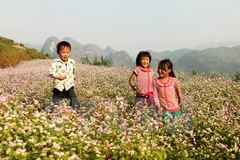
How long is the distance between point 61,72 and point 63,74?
7cm

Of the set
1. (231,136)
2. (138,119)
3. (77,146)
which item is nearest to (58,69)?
(138,119)

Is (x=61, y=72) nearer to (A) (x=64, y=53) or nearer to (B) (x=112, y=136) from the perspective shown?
(A) (x=64, y=53)

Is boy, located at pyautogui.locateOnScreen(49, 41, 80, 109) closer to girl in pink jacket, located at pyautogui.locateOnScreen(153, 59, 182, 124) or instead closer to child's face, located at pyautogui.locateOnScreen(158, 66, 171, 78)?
girl in pink jacket, located at pyautogui.locateOnScreen(153, 59, 182, 124)

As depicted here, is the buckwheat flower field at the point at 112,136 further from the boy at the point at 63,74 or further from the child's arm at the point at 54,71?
the child's arm at the point at 54,71

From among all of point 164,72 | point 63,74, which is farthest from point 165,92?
point 63,74

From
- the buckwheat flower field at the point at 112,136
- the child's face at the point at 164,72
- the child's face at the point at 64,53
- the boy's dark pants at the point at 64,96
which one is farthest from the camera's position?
the boy's dark pants at the point at 64,96

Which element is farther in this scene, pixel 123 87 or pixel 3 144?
pixel 123 87

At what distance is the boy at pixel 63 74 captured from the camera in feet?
24.9

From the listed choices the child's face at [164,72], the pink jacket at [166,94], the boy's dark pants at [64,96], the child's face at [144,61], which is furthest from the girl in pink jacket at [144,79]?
the boy's dark pants at [64,96]

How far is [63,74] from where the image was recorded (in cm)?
773

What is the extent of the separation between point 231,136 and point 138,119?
6.26 ft

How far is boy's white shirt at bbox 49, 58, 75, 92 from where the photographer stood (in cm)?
765

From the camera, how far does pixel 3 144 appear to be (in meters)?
4.07

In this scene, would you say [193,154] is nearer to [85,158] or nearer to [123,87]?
[85,158]
